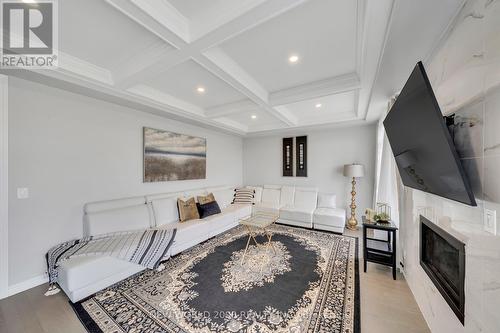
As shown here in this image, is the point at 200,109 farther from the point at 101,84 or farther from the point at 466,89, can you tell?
the point at 466,89

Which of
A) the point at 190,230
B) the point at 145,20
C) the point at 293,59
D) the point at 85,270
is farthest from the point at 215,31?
the point at 190,230

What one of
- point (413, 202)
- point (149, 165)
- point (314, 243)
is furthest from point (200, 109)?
point (413, 202)

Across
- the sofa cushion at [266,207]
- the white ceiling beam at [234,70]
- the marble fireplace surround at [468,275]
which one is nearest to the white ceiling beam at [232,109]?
the white ceiling beam at [234,70]

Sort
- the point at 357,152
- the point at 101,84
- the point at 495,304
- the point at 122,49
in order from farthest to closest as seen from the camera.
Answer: the point at 357,152
the point at 101,84
the point at 122,49
the point at 495,304

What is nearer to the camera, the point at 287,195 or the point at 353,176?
the point at 353,176

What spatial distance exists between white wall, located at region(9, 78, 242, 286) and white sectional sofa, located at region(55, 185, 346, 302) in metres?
0.27

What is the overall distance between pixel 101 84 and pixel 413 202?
13.2ft

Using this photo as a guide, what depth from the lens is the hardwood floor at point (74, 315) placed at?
1.62 metres

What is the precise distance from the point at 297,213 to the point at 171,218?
107 inches

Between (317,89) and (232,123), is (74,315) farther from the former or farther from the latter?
(232,123)

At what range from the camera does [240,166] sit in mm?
6117

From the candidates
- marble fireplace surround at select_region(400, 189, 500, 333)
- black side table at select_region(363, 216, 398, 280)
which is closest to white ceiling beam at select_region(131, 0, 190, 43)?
marble fireplace surround at select_region(400, 189, 500, 333)

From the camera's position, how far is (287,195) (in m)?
4.95

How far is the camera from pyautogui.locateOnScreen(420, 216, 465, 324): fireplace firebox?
117 centimetres
